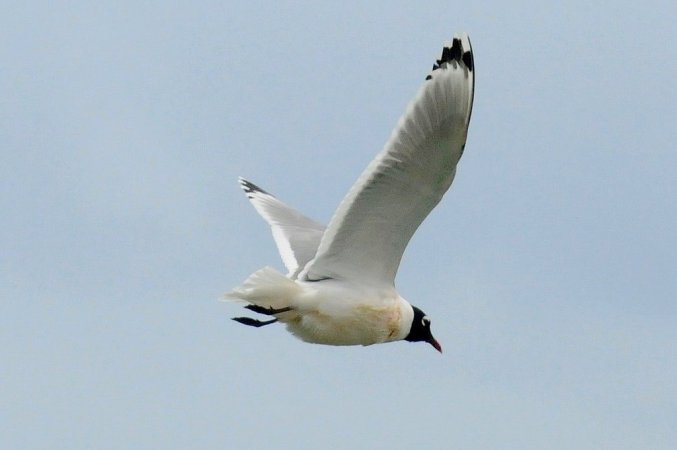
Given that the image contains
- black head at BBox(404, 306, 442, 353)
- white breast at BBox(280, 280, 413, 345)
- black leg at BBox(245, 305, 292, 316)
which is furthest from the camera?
black head at BBox(404, 306, 442, 353)

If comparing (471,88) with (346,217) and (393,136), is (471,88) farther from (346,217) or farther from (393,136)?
(346,217)

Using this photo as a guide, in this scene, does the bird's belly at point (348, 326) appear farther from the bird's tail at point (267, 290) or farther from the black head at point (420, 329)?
the black head at point (420, 329)

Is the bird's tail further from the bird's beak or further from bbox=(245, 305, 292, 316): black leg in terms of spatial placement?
the bird's beak

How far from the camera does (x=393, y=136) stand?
33.0 ft

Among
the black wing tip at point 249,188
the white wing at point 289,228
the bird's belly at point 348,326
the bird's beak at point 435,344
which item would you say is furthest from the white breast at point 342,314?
the black wing tip at point 249,188

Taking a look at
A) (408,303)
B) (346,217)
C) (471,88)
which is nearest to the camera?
(471,88)

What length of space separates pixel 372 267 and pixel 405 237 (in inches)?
16.8

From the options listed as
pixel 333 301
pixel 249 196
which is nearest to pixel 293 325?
pixel 333 301

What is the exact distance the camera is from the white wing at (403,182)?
9938 millimetres

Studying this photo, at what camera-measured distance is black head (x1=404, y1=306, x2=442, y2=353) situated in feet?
39.6

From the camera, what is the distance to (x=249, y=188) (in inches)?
574

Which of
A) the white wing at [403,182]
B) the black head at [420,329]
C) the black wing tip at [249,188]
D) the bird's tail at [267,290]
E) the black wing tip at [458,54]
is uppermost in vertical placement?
the black wing tip at [458,54]

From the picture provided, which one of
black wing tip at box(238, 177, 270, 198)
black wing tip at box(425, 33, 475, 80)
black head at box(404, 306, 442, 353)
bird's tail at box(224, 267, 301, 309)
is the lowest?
black head at box(404, 306, 442, 353)

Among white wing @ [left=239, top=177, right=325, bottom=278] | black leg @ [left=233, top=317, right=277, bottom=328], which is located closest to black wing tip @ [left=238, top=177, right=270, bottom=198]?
white wing @ [left=239, top=177, right=325, bottom=278]
